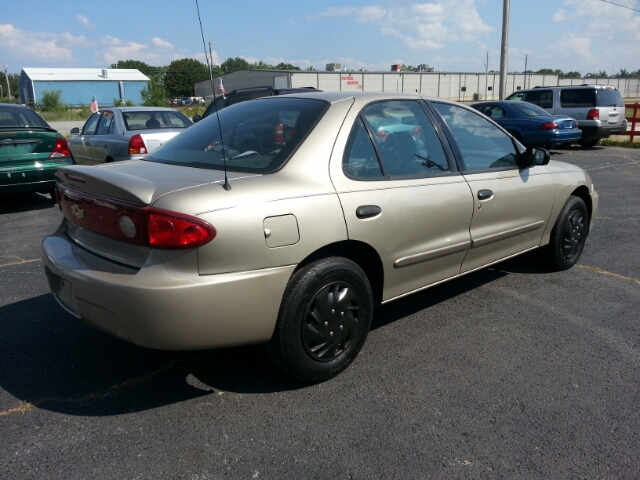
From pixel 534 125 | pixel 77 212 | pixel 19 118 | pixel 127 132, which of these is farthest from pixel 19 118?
pixel 534 125

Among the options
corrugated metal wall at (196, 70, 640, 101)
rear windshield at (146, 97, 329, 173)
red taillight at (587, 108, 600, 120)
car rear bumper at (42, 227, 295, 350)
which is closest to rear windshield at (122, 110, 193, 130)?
rear windshield at (146, 97, 329, 173)

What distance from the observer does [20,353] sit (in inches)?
136

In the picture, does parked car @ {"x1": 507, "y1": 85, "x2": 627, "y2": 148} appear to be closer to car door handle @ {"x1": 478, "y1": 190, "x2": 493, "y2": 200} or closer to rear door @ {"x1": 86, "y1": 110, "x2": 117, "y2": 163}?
rear door @ {"x1": 86, "y1": 110, "x2": 117, "y2": 163}

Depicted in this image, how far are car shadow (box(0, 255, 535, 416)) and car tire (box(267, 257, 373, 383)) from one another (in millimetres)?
201

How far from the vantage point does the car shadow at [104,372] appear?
2.94 meters

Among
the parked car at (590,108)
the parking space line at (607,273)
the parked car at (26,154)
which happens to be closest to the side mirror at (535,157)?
the parking space line at (607,273)

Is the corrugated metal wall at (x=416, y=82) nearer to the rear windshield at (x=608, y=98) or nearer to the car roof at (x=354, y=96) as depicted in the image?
the rear windshield at (x=608, y=98)

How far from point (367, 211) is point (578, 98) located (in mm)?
15532

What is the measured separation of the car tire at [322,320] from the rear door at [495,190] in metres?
1.13

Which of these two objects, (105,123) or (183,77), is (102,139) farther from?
(183,77)

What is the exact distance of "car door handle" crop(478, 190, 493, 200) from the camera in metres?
3.89

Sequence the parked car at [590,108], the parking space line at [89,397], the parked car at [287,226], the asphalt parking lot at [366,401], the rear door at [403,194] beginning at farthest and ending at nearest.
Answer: the parked car at [590,108]
the rear door at [403,194]
the parking space line at [89,397]
the parked car at [287,226]
the asphalt parking lot at [366,401]

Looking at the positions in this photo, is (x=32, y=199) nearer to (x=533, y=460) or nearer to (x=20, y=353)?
(x=20, y=353)

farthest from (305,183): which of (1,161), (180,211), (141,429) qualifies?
(1,161)
